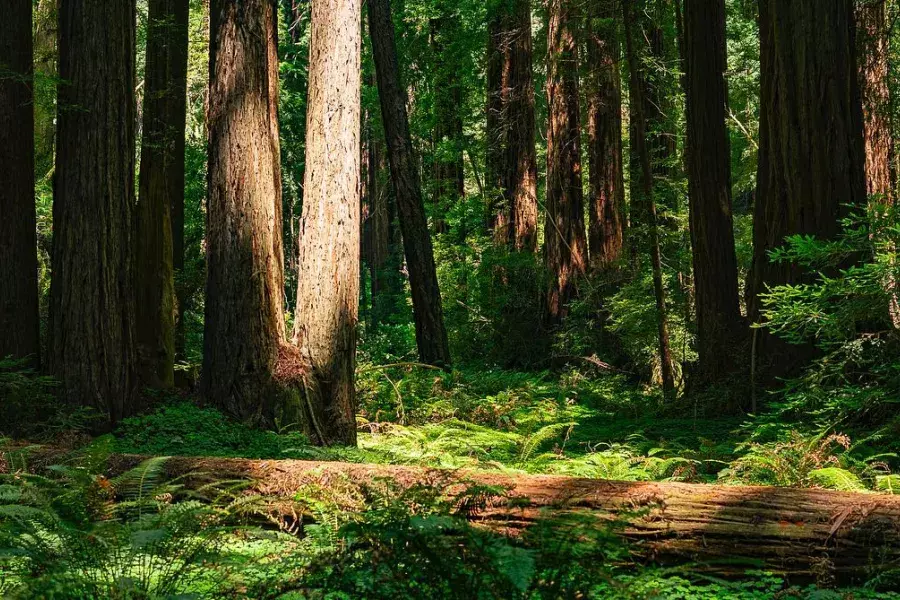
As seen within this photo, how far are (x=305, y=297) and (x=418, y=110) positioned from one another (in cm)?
2058

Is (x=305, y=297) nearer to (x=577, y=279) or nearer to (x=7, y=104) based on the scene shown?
(x=7, y=104)

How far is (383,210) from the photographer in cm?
2955

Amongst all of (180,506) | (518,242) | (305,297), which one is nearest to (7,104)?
(305,297)

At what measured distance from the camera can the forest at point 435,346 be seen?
12.7ft

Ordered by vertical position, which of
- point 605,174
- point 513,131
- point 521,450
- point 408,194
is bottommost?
point 521,450

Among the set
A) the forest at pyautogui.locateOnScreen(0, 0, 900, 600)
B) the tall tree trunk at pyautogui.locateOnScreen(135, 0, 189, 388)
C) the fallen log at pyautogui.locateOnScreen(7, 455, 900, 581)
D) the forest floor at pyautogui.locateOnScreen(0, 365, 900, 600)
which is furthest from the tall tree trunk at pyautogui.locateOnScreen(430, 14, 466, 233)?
the fallen log at pyautogui.locateOnScreen(7, 455, 900, 581)

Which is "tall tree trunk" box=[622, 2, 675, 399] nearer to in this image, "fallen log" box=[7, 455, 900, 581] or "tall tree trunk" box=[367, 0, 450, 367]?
"tall tree trunk" box=[367, 0, 450, 367]

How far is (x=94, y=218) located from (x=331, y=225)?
242cm

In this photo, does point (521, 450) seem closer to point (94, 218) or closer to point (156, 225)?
point (94, 218)

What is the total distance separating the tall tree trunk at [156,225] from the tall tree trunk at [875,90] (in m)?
10.5

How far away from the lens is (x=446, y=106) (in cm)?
2608

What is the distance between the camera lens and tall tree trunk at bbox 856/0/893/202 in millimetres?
13477

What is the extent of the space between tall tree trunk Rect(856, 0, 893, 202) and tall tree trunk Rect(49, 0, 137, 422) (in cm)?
1079

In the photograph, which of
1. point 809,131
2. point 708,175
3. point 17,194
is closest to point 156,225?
point 17,194
